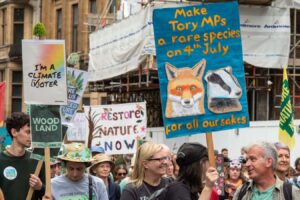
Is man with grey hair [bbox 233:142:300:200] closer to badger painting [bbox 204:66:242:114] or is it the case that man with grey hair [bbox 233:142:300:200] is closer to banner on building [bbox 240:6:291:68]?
badger painting [bbox 204:66:242:114]

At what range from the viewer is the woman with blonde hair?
6820mm

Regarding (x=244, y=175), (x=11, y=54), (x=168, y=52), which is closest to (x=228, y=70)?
(x=168, y=52)

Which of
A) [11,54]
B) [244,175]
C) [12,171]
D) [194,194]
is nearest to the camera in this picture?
[194,194]

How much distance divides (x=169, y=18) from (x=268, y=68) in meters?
16.7

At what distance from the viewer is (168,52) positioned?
6824mm

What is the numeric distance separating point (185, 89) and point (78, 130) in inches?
516

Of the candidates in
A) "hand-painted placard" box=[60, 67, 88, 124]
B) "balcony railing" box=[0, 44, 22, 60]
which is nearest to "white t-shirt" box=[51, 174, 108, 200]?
"hand-painted placard" box=[60, 67, 88, 124]

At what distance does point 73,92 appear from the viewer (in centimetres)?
1122

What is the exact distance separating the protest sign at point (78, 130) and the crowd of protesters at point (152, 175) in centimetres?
1176

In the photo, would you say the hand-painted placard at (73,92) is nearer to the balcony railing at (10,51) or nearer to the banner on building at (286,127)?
the banner on building at (286,127)

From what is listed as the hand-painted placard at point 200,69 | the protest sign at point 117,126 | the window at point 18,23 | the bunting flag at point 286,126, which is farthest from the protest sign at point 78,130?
the window at point 18,23

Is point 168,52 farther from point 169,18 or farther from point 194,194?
point 194,194

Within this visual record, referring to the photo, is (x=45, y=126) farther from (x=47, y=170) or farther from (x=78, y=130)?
(x=78, y=130)

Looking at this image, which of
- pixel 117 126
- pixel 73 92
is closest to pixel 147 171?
pixel 73 92
